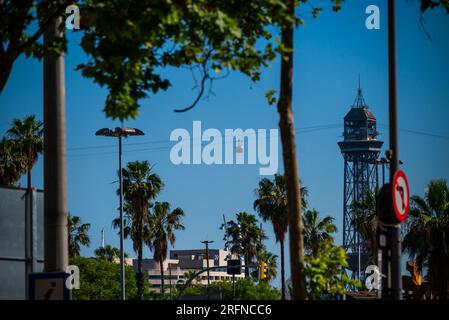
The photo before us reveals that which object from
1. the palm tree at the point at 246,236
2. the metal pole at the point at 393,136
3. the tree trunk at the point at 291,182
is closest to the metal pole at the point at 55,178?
the tree trunk at the point at 291,182

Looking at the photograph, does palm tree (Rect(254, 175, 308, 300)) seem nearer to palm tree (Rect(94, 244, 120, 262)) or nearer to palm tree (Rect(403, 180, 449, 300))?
palm tree (Rect(403, 180, 449, 300))

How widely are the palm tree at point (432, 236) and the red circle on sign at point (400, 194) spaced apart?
3806 cm

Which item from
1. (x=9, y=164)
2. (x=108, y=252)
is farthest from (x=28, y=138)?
(x=108, y=252)

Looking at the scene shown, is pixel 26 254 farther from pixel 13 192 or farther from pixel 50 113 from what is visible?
pixel 50 113

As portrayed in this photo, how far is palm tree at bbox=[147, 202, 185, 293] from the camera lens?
4439 inches

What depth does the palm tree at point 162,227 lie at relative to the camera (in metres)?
113

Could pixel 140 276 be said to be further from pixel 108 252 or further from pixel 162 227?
pixel 108 252

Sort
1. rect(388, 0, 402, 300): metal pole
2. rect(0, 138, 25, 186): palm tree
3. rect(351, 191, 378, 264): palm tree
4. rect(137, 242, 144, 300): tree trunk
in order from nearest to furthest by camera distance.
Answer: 1. rect(388, 0, 402, 300): metal pole
2. rect(0, 138, 25, 186): palm tree
3. rect(137, 242, 144, 300): tree trunk
4. rect(351, 191, 378, 264): palm tree

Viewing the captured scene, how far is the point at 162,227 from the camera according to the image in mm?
113375

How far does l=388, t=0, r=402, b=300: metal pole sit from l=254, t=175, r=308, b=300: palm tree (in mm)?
83141

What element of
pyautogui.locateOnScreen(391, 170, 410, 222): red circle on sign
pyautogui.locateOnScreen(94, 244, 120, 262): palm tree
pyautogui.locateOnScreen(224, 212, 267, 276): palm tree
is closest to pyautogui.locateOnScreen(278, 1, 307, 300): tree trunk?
pyautogui.locateOnScreen(391, 170, 410, 222): red circle on sign

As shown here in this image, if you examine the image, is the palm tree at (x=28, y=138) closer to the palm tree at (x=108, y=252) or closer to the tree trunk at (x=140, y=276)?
the tree trunk at (x=140, y=276)

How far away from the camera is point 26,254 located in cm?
1766

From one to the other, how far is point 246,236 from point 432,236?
7150cm
